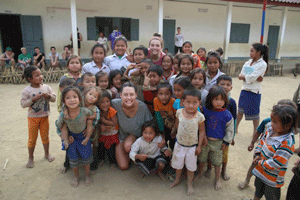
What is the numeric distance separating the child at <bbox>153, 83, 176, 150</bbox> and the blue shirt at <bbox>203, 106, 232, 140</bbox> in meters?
0.45

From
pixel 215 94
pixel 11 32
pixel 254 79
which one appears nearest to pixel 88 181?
pixel 215 94

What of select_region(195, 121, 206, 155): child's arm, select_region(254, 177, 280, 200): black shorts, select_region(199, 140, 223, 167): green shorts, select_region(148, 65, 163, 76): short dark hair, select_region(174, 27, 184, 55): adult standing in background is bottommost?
select_region(254, 177, 280, 200): black shorts

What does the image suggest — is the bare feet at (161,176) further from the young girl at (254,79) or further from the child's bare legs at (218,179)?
the young girl at (254,79)

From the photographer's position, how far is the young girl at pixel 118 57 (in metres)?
3.31

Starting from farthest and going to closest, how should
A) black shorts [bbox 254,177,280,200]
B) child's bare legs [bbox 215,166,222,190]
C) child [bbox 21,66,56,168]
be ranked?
child [bbox 21,66,56,168], child's bare legs [bbox 215,166,222,190], black shorts [bbox 254,177,280,200]

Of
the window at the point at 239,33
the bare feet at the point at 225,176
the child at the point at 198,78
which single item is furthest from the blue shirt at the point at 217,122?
the window at the point at 239,33

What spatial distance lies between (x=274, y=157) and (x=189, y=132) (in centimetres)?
78

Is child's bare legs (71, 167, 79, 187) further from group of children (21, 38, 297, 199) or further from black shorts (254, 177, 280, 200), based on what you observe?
black shorts (254, 177, 280, 200)

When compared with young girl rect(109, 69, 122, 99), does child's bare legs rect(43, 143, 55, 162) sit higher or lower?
lower

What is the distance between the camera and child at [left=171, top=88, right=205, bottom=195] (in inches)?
86.2

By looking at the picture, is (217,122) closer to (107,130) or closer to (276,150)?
(276,150)

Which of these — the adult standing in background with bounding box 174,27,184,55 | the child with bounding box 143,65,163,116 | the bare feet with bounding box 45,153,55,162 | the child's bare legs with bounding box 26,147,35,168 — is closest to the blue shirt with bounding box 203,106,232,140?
the child with bounding box 143,65,163,116

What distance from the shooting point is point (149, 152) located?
259cm

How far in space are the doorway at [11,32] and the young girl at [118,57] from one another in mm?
9823
